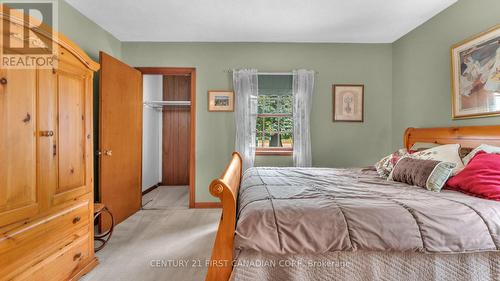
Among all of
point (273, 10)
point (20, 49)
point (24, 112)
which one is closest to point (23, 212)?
point (24, 112)

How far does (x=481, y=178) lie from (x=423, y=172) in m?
0.35

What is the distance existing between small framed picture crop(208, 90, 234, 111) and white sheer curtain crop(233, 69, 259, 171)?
0.34 feet

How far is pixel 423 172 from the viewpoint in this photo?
1.94 m

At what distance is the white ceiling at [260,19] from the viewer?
2.59 metres

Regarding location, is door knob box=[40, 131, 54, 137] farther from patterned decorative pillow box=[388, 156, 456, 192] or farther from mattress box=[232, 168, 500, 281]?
patterned decorative pillow box=[388, 156, 456, 192]

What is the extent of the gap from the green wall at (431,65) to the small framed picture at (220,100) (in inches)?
96.3

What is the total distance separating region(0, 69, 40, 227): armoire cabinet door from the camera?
1297 millimetres

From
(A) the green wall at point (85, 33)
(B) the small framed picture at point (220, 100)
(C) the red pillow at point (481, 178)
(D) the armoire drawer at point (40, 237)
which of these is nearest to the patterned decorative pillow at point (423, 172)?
(C) the red pillow at point (481, 178)

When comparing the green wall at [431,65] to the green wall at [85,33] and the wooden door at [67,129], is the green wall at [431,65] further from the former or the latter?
the green wall at [85,33]

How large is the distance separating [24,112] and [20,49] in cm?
36

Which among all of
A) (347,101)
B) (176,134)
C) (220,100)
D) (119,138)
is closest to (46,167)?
(119,138)

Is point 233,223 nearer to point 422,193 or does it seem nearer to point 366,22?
point 422,193

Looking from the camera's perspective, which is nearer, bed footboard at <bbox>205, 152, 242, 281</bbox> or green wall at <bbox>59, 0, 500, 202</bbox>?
bed footboard at <bbox>205, 152, 242, 281</bbox>

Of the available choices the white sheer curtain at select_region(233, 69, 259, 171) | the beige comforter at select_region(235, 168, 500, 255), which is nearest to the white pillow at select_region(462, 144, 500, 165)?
the beige comforter at select_region(235, 168, 500, 255)
